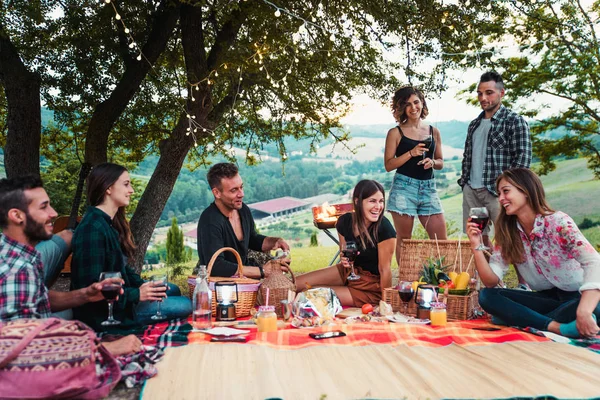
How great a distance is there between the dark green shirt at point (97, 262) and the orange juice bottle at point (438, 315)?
1.82 m

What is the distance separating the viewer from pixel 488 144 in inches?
181

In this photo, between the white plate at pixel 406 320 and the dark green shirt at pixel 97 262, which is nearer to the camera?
the dark green shirt at pixel 97 262

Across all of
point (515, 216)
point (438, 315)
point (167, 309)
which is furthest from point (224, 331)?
point (515, 216)

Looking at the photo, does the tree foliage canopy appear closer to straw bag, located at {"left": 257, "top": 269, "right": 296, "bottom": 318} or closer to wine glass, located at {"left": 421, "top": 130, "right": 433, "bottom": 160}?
→ wine glass, located at {"left": 421, "top": 130, "right": 433, "bottom": 160}

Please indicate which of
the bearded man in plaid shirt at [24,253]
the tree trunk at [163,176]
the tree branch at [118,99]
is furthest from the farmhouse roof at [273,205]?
the bearded man in plaid shirt at [24,253]

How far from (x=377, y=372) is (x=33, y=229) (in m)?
1.75

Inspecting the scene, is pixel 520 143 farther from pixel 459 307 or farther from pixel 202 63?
pixel 202 63

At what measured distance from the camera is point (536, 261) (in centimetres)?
367

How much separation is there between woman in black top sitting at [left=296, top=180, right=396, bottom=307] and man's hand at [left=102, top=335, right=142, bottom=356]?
1.84m

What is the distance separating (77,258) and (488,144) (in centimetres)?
312

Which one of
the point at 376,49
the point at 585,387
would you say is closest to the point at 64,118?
the point at 376,49

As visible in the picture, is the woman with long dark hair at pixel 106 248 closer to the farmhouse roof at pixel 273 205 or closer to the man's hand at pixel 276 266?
the man's hand at pixel 276 266

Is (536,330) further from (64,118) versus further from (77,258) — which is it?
(64,118)

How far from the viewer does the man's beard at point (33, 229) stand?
9.16 feet
